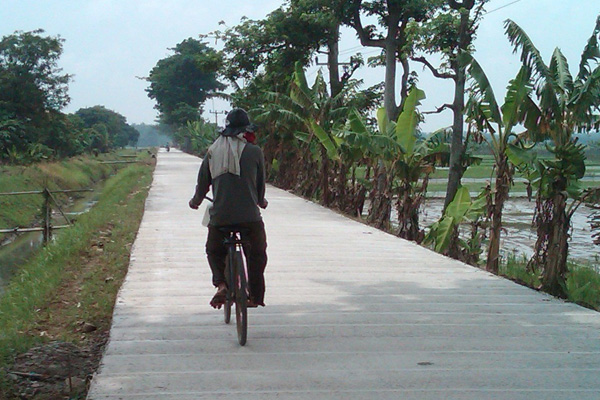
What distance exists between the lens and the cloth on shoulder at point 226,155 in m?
5.50

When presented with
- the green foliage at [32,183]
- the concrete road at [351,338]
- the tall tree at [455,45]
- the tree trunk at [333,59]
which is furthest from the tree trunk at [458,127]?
the green foliage at [32,183]

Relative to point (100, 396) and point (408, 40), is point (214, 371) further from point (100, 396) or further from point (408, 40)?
point (408, 40)

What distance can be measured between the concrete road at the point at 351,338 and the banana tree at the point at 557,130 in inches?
26.2

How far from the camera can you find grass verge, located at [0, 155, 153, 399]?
5922 millimetres

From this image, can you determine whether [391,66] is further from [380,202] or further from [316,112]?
[380,202]

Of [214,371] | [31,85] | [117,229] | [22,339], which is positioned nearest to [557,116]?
[214,371]

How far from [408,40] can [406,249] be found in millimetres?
7730

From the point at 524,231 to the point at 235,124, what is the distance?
20434 mm

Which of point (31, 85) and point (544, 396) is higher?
Answer: point (31, 85)

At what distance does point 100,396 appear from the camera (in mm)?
4363

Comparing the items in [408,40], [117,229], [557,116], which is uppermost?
Answer: [408,40]

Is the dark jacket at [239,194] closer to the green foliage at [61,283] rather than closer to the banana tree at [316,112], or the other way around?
the green foliage at [61,283]

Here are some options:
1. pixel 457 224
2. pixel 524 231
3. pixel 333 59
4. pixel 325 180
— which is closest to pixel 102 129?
pixel 333 59

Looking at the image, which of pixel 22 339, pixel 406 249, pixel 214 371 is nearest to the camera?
pixel 214 371
